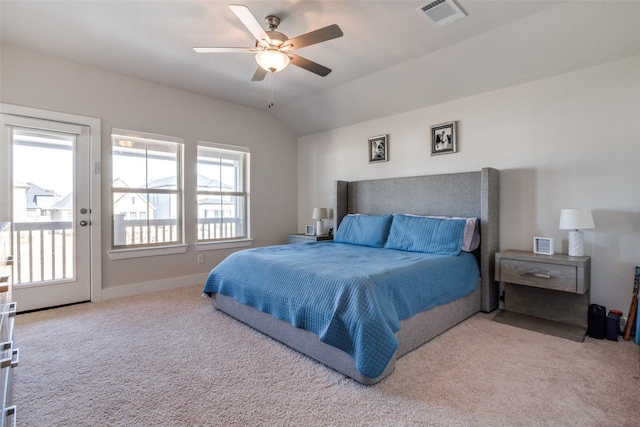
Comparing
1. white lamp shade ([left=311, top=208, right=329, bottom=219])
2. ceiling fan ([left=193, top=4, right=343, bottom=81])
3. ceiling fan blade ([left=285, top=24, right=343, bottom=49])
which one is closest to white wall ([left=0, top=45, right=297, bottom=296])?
white lamp shade ([left=311, top=208, right=329, bottom=219])

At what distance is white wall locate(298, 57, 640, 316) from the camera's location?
264 centimetres

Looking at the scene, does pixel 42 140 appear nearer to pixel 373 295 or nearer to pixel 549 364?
pixel 373 295

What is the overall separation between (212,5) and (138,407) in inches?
108

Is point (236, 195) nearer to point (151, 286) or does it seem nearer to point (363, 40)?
point (151, 286)

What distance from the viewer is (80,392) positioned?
5.91ft

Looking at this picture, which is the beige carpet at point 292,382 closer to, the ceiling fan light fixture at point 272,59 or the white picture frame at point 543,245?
the white picture frame at point 543,245

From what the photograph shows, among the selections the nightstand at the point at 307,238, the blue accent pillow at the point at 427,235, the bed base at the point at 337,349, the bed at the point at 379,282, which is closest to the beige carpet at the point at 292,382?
the bed base at the point at 337,349

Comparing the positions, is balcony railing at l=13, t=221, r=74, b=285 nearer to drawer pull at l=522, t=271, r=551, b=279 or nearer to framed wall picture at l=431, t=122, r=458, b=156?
framed wall picture at l=431, t=122, r=458, b=156

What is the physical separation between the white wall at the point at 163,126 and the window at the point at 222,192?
0.41 feet

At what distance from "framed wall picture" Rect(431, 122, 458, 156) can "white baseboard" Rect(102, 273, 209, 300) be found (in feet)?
11.6

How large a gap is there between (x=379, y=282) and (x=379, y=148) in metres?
2.69

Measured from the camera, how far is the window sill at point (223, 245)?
172 inches

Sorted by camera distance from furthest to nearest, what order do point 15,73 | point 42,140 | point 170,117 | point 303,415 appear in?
point 170,117
point 42,140
point 15,73
point 303,415

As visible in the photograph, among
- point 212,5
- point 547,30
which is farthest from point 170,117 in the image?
point 547,30
